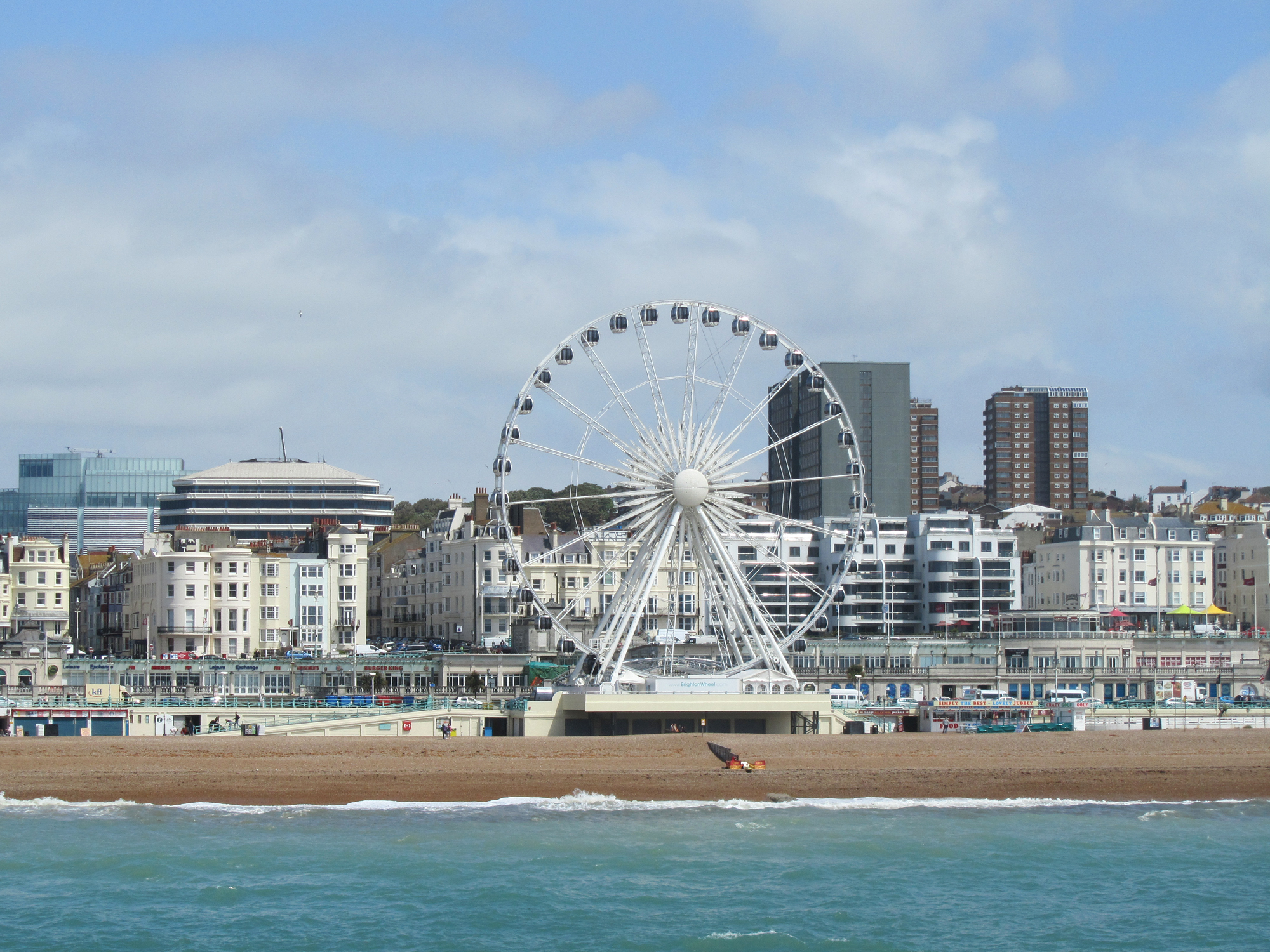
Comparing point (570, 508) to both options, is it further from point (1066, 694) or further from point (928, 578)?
point (1066, 694)

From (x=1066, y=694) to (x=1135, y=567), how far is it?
39.2m

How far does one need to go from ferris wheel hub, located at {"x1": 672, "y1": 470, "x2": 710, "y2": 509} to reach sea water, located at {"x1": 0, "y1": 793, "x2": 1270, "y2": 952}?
14752 mm

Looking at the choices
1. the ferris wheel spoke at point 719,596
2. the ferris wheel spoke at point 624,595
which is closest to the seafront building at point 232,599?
the ferris wheel spoke at point 624,595

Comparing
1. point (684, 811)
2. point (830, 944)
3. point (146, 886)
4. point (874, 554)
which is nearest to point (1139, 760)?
point (684, 811)

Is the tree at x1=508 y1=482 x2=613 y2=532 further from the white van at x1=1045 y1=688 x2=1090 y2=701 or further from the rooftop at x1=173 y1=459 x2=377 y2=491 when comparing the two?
the white van at x1=1045 y1=688 x2=1090 y2=701

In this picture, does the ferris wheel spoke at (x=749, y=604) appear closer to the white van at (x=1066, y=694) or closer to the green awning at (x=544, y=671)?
the green awning at (x=544, y=671)

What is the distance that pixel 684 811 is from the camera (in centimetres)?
5547

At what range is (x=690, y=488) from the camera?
2665 inches

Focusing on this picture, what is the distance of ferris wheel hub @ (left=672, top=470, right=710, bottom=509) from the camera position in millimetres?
67750

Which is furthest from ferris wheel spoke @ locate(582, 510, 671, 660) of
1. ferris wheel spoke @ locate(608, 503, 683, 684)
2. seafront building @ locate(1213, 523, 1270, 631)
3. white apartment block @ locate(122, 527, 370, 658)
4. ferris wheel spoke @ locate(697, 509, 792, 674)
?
seafront building @ locate(1213, 523, 1270, 631)

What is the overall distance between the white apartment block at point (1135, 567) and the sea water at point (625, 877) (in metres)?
66.6

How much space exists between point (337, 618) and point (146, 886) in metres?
69.0

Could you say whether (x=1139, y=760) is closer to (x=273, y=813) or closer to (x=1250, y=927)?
(x=1250, y=927)

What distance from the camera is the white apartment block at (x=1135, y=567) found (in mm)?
122125
